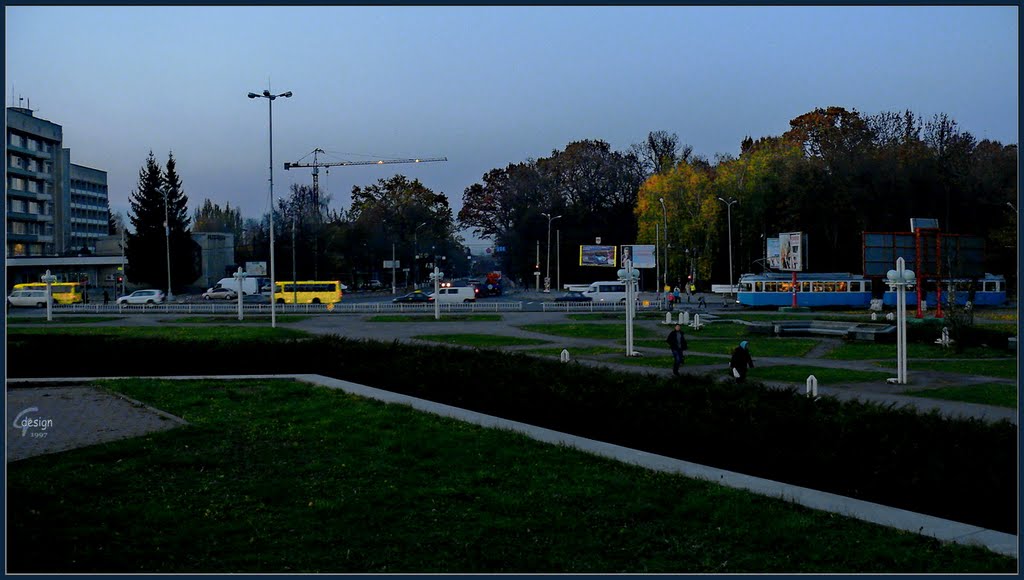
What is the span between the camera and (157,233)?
227 ft

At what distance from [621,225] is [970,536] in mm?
83735

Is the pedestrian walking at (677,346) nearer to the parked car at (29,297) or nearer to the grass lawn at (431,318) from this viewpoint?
the grass lawn at (431,318)

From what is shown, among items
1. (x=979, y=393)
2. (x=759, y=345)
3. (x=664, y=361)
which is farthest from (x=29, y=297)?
(x=979, y=393)

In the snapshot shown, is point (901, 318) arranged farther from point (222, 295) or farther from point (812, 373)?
point (222, 295)

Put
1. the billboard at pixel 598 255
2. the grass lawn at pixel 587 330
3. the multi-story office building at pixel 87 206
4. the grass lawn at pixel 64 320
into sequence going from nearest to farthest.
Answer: the grass lawn at pixel 587 330 < the grass lawn at pixel 64 320 < the billboard at pixel 598 255 < the multi-story office building at pixel 87 206

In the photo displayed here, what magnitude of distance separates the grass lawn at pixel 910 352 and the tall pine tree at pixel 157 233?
53354 mm

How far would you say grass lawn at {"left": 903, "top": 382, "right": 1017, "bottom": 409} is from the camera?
1856 cm

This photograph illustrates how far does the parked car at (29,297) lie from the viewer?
5856cm

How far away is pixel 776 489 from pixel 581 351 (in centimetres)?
1996

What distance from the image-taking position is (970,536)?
27.0 feet

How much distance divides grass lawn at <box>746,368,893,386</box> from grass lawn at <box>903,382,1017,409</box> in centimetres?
225

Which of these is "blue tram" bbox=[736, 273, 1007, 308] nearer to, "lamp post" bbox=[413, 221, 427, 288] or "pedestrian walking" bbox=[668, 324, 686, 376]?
"pedestrian walking" bbox=[668, 324, 686, 376]

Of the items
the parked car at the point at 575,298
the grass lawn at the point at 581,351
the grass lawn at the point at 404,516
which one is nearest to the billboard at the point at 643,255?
the parked car at the point at 575,298

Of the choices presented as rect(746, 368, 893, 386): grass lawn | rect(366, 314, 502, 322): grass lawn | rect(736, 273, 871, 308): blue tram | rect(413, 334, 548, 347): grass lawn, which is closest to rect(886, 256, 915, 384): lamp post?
rect(746, 368, 893, 386): grass lawn
